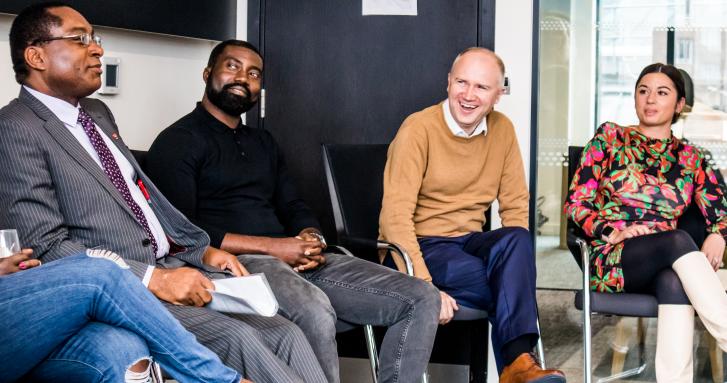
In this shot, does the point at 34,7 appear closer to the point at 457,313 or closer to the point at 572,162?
the point at 457,313

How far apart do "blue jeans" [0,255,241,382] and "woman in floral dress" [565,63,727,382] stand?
77.0 inches

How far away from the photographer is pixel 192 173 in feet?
11.4

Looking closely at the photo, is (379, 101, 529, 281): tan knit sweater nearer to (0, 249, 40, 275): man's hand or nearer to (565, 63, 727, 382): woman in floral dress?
(565, 63, 727, 382): woman in floral dress

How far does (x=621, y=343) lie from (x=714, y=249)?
838 mm

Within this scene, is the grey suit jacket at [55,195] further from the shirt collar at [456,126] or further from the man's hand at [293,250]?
the shirt collar at [456,126]

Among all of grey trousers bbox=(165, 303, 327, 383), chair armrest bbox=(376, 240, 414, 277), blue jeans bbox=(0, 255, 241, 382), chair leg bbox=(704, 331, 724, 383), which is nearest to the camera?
blue jeans bbox=(0, 255, 241, 382)

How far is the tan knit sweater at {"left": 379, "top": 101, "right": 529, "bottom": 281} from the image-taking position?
372 cm

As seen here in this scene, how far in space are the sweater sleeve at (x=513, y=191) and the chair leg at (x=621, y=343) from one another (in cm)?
92

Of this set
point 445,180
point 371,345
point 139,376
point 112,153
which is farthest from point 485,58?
point 139,376

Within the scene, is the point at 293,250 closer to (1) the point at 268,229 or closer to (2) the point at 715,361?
(1) the point at 268,229

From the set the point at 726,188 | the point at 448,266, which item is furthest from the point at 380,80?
the point at 726,188

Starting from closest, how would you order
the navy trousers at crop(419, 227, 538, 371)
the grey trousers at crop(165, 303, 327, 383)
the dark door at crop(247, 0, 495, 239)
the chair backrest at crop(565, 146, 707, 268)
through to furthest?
the grey trousers at crop(165, 303, 327, 383) → the navy trousers at crop(419, 227, 538, 371) → the chair backrest at crop(565, 146, 707, 268) → the dark door at crop(247, 0, 495, 239)

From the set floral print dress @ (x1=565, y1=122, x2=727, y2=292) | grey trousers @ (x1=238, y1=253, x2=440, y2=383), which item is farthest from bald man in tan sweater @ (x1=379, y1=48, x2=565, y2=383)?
floral print dress @ (x1=565, y1=122, x2=727, y2=292)

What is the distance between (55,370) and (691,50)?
3.37m
